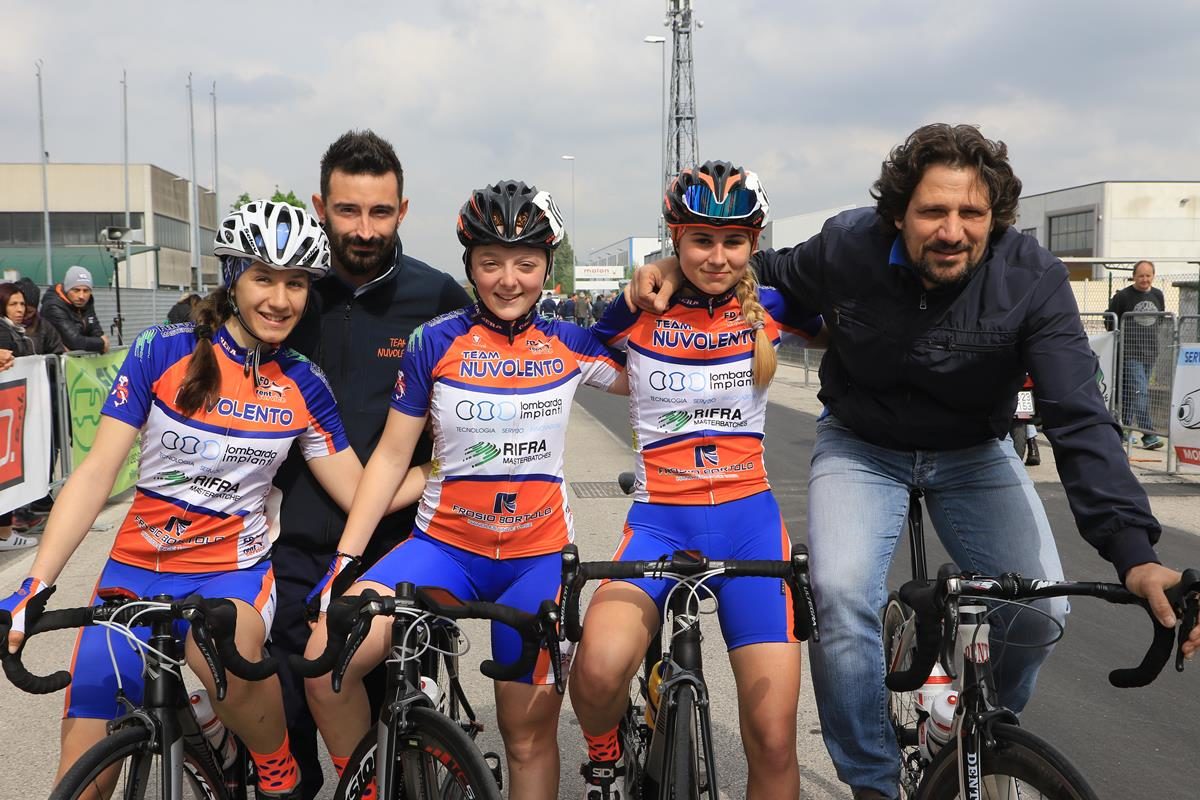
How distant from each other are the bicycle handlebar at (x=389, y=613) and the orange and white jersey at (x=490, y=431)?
2.24 ft

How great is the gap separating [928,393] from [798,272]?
66cm

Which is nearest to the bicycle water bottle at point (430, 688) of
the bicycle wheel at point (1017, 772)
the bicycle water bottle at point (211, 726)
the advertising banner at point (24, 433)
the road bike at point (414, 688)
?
the road bike at point (414, 688)

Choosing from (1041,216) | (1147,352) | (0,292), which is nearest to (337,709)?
(0,292)

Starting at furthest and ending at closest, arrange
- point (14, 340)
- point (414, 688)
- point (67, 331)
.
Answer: point (67, 331)
point (14, 340)
point (414, 688)

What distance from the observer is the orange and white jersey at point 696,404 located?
367 cm

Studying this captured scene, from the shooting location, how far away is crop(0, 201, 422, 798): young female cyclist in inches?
126

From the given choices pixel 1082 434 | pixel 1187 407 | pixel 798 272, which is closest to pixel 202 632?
pixel 798 272

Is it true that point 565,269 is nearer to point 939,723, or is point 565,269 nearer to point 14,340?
point 14,340

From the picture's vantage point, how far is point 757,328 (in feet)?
12.3

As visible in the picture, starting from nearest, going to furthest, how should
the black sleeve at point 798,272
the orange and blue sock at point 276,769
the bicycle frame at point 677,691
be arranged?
the bicycle frame at point 677,691
the orange and blue sock at point 276,769
the black sleeve at point 798,272

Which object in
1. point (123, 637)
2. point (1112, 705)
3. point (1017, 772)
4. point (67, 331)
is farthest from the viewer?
point (67, 331)

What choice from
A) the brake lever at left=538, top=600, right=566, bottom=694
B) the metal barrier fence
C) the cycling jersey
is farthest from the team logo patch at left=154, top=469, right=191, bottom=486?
the metal barrier fence

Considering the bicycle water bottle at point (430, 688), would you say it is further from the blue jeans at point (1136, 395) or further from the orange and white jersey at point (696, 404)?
the blue jeans at point (1136, 395)

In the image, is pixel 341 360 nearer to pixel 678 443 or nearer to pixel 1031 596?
pixel 678 443
